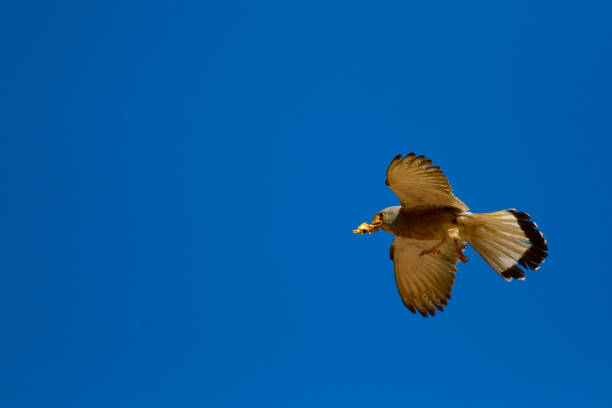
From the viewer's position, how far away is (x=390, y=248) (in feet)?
26.6

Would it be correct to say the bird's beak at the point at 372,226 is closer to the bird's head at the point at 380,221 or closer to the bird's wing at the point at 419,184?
the bird's head at the point at 380,221

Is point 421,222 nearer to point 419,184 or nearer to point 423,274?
point 419,184

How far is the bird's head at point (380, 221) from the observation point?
719 centimetres

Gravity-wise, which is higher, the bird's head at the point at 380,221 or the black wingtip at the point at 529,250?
the bird's head at the point at 380,221

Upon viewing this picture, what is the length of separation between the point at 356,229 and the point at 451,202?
3.64 ft

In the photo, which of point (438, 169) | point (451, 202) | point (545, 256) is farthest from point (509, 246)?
point (438, 169)

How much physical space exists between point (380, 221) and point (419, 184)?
2.57 ft

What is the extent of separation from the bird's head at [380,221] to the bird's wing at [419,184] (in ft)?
0.65

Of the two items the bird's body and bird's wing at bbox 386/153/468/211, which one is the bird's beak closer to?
the bird's body

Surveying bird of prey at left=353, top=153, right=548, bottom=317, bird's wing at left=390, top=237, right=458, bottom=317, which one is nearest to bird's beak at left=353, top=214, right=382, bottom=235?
bird of prey at left=353, top=153, right=548, bottom=317

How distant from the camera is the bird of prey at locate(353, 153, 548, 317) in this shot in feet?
21.7

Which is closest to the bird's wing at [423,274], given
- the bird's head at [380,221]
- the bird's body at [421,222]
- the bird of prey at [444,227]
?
the bird of prey at [444,227]

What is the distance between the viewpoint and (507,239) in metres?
6.91

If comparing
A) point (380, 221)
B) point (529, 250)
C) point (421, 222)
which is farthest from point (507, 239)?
point (380, 221)
